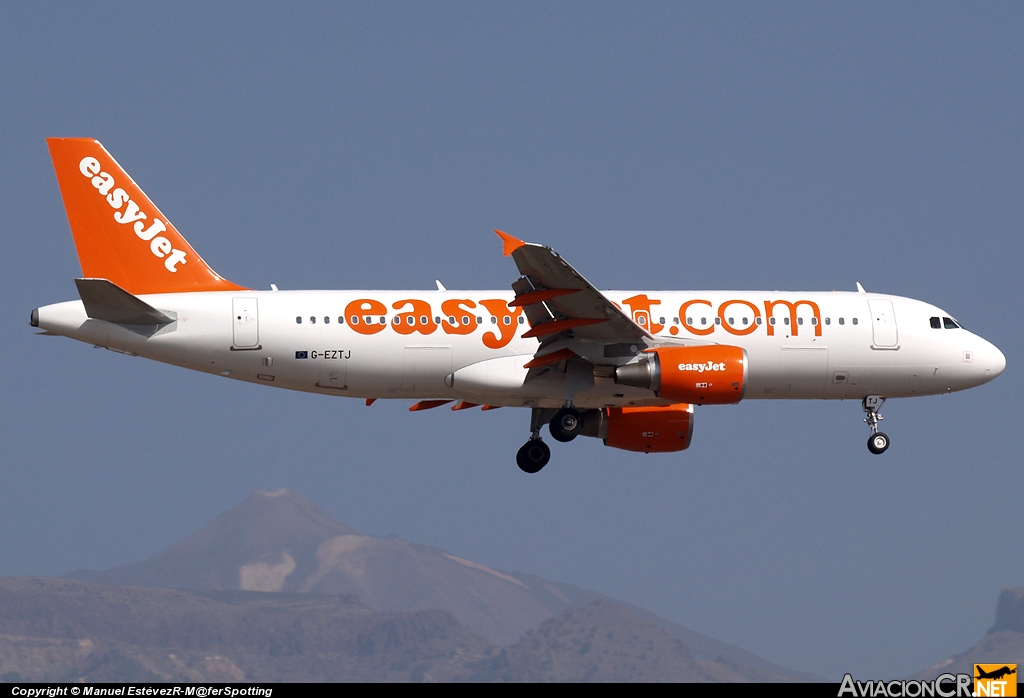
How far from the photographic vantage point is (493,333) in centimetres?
3666

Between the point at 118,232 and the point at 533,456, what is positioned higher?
the point at 118,232

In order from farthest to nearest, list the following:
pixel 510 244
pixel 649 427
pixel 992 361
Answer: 1. pixel 649 427
2. pixel 992 361
3. pixel 510 244

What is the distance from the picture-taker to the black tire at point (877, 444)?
3947cm

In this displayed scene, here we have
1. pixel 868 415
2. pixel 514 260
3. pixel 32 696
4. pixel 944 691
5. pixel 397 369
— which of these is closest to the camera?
pixel 944 691

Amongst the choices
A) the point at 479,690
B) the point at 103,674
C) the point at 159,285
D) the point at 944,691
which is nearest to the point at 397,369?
the point at 159,285

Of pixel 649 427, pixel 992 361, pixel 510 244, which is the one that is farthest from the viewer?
pixel 649 427

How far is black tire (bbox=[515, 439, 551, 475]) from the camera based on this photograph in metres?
40.5

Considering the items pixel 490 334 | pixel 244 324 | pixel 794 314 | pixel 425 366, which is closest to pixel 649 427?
pixel 794 314

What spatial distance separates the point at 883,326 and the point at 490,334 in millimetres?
11759

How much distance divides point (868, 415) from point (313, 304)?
16939 mm

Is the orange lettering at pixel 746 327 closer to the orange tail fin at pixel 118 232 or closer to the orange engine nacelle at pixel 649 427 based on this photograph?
the orange engine nacelle at pixel 649 427

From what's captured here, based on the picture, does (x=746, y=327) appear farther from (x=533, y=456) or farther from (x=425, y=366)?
(x=425, y=366)

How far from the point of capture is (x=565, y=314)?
116ft

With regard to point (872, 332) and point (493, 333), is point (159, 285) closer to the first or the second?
point (493, 333)
